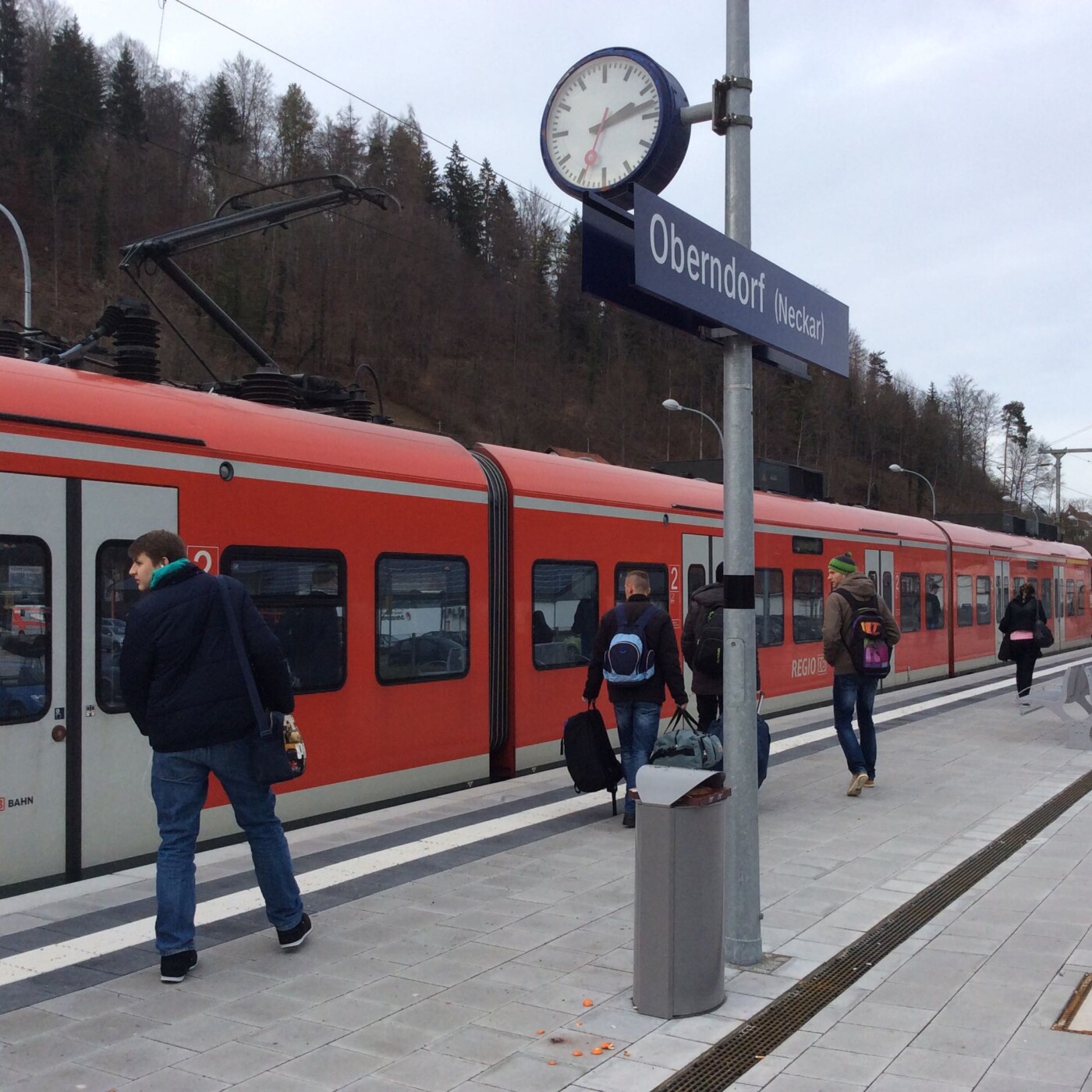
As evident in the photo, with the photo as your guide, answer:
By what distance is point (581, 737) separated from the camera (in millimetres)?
7531

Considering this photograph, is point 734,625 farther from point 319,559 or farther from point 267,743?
point 319,559

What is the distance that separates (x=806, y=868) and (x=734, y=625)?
220 centimetres

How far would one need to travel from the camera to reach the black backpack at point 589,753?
24.6ft

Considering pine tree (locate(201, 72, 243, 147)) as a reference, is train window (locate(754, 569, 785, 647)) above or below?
below

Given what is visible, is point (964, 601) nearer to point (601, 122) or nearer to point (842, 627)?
point (842, 627)

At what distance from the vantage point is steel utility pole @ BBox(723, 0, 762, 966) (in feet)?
16.4

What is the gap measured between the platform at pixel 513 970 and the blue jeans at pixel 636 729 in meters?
0.46

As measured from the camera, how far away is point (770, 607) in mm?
14266

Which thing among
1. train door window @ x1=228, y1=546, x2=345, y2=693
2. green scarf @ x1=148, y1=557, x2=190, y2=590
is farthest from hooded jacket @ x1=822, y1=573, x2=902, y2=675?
green scarf @ x1=148, y1=557, x2=190, y2=590

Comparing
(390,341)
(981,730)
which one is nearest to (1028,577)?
(981,730)

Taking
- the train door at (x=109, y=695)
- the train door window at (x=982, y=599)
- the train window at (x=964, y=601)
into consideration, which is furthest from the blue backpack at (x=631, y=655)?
the train door window at (x=982, y=599)

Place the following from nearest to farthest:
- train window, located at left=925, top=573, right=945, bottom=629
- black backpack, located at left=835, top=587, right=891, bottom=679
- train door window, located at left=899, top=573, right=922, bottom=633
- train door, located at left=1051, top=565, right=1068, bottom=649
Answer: black backpack, located at left=835, top=587, right=891, bottom=679 < train door window, located at left=899, top=573, right=922, bottom=633 < train window, located at left=925, top=573, right=945, bottom=629 < train door, located at left=1051, top=565, right=1068, bottom=649

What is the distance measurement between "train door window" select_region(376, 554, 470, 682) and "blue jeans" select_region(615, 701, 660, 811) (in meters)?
1.57

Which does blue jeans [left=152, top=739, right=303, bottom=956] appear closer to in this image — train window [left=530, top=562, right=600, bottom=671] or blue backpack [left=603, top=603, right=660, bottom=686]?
blue backpack [left=603, top=603, right=660, bottom=686]
